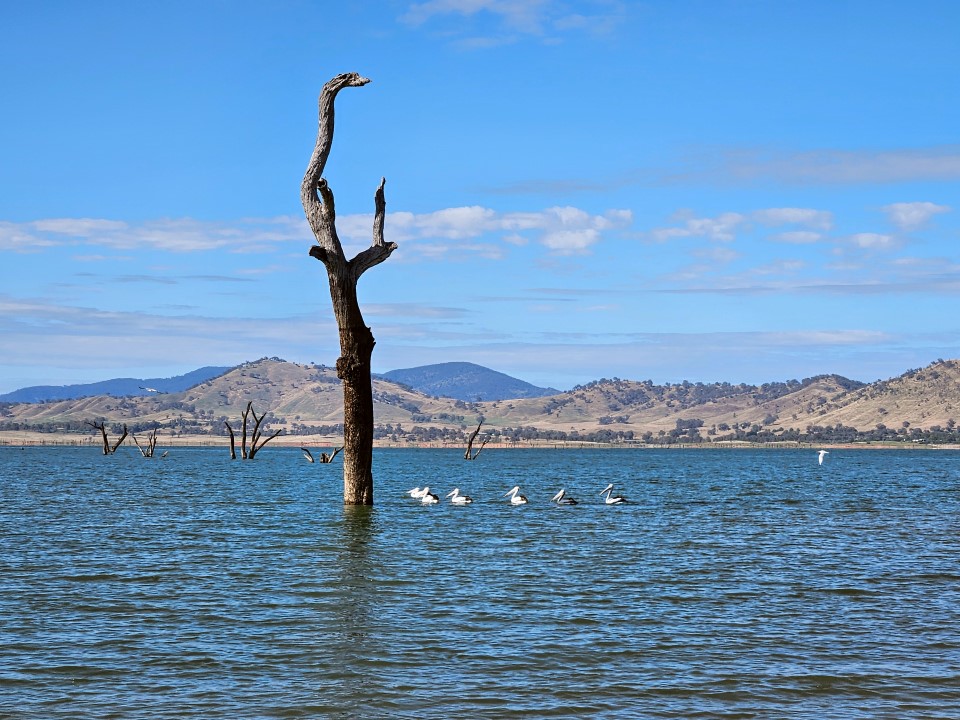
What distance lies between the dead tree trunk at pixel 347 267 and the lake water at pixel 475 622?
10.3 ft

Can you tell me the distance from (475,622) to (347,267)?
18.2 meters

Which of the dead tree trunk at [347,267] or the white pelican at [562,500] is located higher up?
the dead tree trunk at [347,267]

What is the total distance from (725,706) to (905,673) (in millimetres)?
2871

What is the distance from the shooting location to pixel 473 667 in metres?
13.2

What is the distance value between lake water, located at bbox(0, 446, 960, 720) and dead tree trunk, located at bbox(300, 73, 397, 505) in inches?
124

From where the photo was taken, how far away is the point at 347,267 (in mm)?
32719

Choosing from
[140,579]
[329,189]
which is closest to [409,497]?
[329,189]

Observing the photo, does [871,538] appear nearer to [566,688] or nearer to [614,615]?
[614,615]

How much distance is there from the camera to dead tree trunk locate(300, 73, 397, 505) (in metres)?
32.3

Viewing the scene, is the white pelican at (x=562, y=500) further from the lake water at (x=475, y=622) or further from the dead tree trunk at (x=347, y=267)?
Result: the dead tree trunk at (x=347, y=267)

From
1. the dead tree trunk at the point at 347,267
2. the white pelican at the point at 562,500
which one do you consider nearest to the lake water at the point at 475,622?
the dead tree trunk at the point at 347,267

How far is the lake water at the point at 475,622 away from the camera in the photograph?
1179 cm

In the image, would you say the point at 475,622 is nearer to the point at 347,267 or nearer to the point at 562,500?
the point at 347,267

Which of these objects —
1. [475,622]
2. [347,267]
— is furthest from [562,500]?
[475,622]
